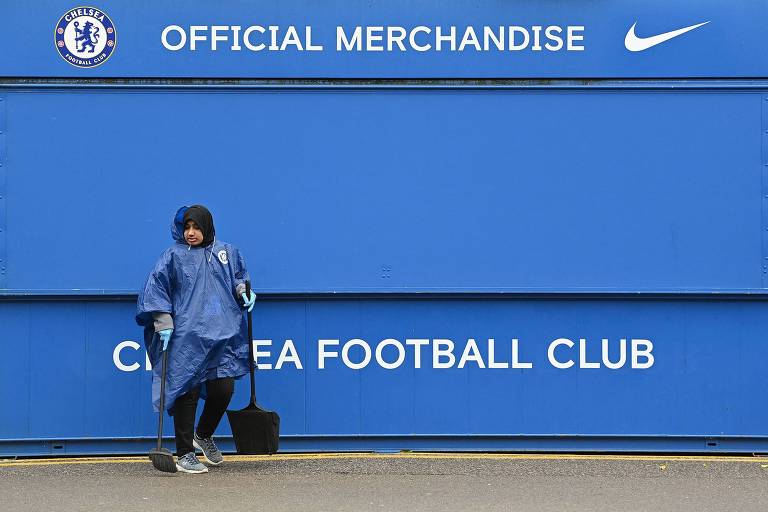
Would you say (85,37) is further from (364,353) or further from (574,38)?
(574,38)

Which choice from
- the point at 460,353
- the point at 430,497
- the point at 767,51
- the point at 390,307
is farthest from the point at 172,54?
the point at 767,51

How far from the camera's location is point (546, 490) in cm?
655

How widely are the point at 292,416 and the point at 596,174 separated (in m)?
2.38

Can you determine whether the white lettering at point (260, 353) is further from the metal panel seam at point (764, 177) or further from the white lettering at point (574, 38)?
the metal panel seam at point (764, 177)

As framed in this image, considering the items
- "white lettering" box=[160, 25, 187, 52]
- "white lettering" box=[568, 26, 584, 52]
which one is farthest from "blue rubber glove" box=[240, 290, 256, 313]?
"white lettering" box=[568, 26, 584, 52]

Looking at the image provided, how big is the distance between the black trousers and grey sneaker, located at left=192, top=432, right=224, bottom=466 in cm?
13

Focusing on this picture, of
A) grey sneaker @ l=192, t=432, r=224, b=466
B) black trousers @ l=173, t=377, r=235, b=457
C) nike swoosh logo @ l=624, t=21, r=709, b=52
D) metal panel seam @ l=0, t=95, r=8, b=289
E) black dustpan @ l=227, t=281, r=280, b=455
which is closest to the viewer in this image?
black trousers @ l=173, t=377, r=235, b=457

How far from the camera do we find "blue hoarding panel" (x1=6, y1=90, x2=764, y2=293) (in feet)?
24.4

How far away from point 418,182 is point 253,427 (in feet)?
5.89

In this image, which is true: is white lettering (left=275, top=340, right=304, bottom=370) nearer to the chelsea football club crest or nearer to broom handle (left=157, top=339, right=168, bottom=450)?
broom handle (left=157, top=339, right=168, bottom=450)

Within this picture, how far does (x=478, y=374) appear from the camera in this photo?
24.5ft

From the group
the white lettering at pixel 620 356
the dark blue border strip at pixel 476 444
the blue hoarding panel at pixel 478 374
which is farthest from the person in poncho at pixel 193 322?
the white lettering at pixel 620 356

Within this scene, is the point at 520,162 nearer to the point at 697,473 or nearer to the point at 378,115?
the point at 378,115

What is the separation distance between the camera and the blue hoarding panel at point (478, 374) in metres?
7.43
